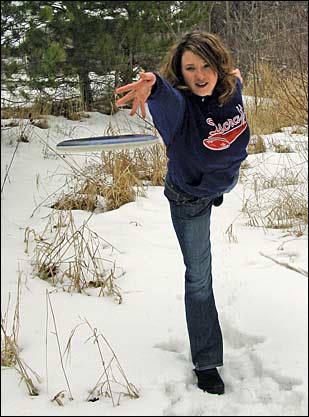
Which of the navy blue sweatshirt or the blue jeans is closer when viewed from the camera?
the navy blue sweatshirt

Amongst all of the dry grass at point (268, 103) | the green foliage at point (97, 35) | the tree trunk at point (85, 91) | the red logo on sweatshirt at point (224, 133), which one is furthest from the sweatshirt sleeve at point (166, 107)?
the tree trunk at point (85, 91)

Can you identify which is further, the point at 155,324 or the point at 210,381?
the point at 155,324

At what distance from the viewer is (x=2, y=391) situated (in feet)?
6.02

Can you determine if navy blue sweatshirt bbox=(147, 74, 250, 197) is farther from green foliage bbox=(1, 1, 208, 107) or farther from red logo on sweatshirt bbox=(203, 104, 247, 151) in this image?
green foliage bbox=(1, 1, 208, 107)

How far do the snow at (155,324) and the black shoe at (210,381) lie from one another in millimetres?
26

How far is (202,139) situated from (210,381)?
81 cm

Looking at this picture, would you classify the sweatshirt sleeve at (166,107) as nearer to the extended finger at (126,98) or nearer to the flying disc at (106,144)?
the extended finger at (126,98)

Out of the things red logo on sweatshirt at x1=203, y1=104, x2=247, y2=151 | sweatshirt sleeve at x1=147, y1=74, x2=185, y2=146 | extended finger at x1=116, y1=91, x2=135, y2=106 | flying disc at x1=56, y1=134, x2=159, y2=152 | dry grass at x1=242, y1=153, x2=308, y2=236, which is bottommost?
dry grass at x1=242, y1=153, x2=308, y2=236

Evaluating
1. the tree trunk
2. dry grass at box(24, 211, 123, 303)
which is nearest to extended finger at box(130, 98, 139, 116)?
dry grass at box(24, 211, 123, 303)

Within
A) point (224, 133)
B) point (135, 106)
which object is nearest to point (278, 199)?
point (224, 133)

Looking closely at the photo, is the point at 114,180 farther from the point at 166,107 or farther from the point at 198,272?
the point at 166,107

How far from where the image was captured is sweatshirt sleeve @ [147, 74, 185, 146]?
1483mm

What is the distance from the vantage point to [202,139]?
1.62 meters

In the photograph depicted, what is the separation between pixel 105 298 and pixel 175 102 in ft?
3.84
